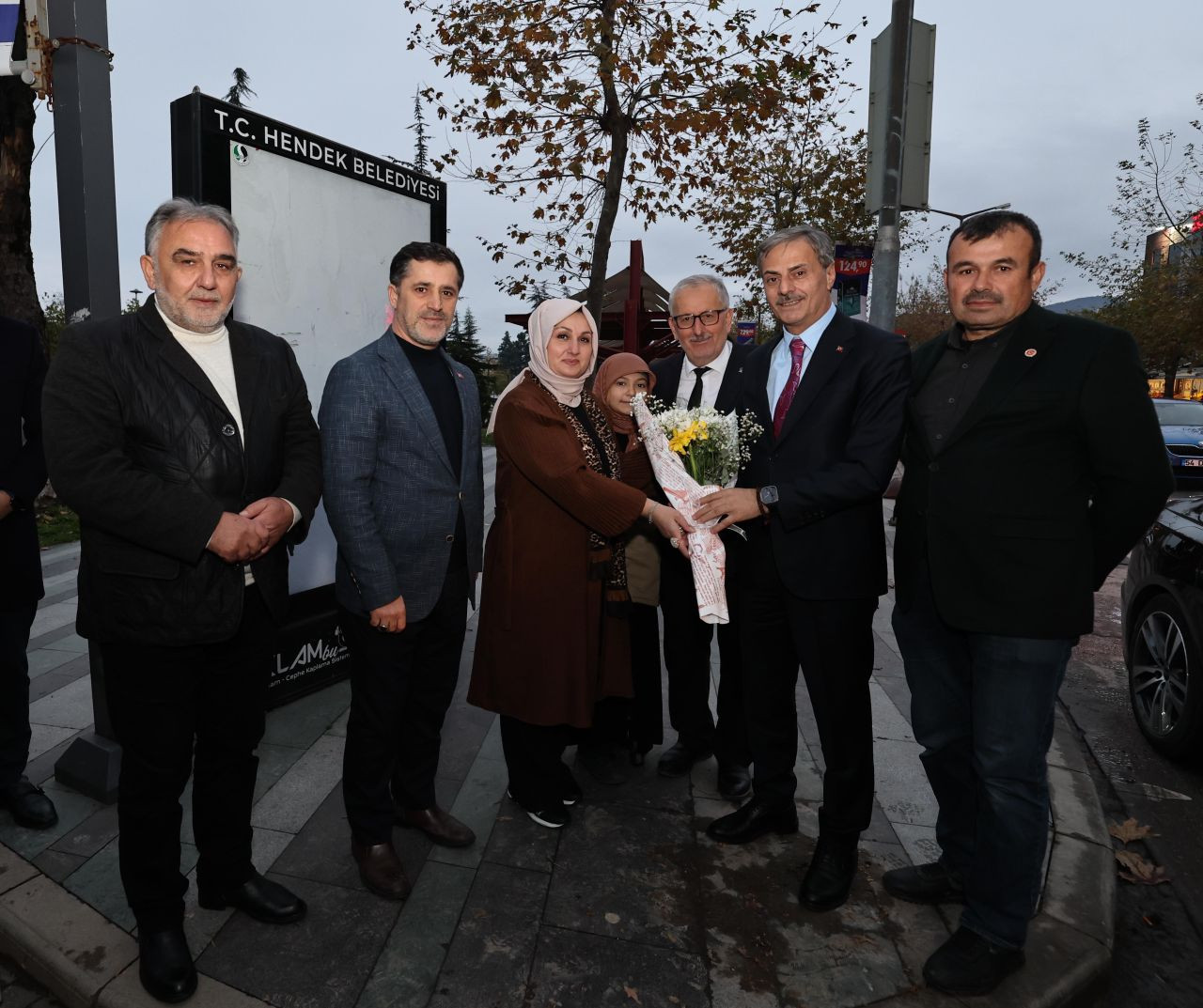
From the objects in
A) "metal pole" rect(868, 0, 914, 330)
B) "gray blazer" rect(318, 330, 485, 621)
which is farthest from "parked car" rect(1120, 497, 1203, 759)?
"gray blazer" rect(318, 330, 485, 621)

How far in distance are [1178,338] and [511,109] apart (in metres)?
29.8

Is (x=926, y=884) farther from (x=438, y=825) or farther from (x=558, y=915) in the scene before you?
(x=438, y=825)

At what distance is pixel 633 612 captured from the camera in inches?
159

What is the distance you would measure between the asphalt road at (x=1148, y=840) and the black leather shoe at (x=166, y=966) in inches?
114

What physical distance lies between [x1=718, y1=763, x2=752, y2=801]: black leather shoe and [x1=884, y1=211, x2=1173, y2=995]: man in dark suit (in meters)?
1.20

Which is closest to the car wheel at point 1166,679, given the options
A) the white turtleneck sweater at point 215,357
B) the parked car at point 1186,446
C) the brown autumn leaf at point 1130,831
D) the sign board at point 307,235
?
the brown autumn leaf at point 1130,831

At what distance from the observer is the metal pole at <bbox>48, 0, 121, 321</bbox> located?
3.27 m

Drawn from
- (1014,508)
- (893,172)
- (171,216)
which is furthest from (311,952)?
(893,172)

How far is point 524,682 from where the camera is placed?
3.33m

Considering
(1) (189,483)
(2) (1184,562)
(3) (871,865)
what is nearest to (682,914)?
(3) (871,865)

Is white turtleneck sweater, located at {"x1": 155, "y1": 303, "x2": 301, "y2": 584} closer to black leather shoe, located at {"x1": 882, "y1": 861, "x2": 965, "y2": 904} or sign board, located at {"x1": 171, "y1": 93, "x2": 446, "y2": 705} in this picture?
sign board, located at {"x1": 171, "y1": 93, "x2": 446, "y2": 705}

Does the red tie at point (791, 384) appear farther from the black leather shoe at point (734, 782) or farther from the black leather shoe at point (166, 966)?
the black leather shoe at point (166, 966)

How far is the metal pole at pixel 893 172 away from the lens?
25.2 feet

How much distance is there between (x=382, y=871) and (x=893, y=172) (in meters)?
7.60
